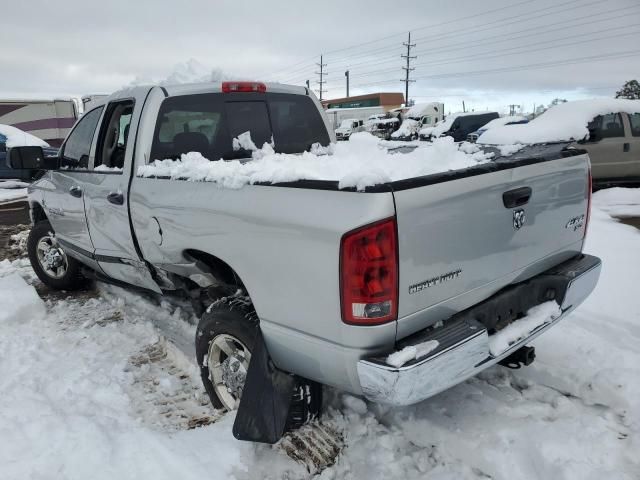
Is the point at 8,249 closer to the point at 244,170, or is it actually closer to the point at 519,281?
the point at 244,170

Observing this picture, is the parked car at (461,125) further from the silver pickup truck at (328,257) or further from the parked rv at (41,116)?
the silver pickup truck at (328,257)

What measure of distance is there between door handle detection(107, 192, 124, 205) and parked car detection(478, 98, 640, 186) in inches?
322

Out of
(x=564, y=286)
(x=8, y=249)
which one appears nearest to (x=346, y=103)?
(x=8, y=249)

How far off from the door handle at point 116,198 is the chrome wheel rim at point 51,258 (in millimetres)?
1987

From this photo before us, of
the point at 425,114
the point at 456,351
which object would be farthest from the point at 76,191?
the point at 425,114

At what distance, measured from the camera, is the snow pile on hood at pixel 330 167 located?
88.1 inches

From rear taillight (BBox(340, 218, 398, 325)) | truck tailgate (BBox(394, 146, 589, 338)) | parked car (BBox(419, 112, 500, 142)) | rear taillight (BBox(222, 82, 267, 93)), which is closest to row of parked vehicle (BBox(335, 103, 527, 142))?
parked car (BBox(419, 112, 500, 142))

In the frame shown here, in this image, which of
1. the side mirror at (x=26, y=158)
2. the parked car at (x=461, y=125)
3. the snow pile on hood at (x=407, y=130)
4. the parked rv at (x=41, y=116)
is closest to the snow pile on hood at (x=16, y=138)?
the parked rv at (x=41, y=116)

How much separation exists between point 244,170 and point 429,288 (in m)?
1.17

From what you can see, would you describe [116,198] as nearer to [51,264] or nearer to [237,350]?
[237,350]

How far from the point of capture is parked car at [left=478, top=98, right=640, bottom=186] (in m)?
9.62

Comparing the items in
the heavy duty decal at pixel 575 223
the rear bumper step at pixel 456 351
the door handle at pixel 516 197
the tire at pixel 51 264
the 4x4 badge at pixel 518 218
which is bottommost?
the tire at pixel 51 264

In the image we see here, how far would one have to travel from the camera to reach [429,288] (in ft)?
6.99

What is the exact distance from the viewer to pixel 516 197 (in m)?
2.45
